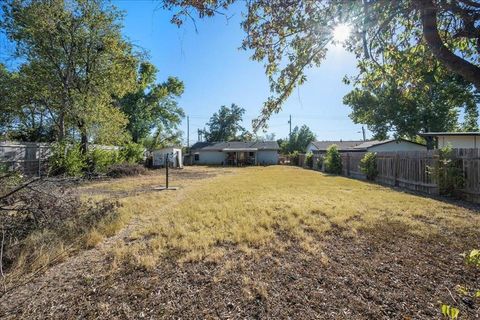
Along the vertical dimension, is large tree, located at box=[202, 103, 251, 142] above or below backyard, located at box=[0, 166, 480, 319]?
above

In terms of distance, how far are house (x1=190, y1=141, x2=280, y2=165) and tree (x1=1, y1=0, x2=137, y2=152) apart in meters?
22.6

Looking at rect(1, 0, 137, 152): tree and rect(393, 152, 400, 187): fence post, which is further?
rect(1, 0, 137, 152): tree

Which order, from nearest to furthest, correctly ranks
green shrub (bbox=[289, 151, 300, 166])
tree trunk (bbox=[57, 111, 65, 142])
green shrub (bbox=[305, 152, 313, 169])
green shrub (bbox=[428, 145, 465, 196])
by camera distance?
green shrub (bbox=[428, 145, 465, 196]) → tree trunk (bbox=[57, 111, 65, 142]) → green shrub (bbox=[305, 152, 313, 169]) → green shrub (bbox=[289, 151, 300, 166])

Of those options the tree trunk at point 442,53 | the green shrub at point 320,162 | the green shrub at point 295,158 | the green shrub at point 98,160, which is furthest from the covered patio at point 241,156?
the tree trunk at point 442,53

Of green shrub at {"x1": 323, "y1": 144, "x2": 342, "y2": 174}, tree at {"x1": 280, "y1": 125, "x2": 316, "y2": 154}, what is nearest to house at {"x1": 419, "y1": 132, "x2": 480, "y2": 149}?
green shrub at {"x1": 323, "y1": 144, "x2": 342, "y2": 174}

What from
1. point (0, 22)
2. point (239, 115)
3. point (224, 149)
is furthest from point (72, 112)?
→ point (239, 115)

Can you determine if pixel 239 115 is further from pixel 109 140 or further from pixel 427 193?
pixel 427 193

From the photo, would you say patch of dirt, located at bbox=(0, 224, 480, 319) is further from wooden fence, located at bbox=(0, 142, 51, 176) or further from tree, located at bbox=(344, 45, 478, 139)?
wooden fence, located at bbox=(0, 142, 51, 176)

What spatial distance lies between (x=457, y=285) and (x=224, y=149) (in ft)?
119

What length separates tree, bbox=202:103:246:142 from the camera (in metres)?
54.4

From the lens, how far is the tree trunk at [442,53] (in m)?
1.76

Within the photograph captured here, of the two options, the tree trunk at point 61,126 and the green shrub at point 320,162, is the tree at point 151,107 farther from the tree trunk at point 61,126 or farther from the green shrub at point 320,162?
the green shrub at point 320,162

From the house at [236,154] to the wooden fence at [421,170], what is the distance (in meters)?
22.6

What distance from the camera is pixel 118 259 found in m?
3.93
